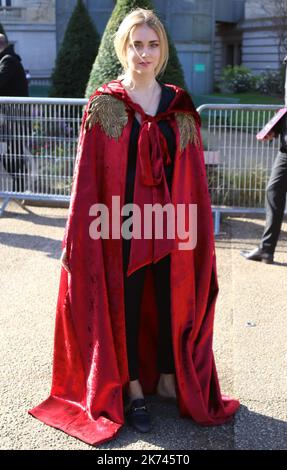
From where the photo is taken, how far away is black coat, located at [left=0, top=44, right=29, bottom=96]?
842 centimetres

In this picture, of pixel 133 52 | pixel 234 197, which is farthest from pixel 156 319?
pixel 234 197

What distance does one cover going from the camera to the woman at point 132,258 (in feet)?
10.6

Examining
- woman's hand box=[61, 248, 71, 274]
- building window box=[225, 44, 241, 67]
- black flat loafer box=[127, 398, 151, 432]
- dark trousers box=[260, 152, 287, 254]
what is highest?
building window box=[225, 44, 241, 67]

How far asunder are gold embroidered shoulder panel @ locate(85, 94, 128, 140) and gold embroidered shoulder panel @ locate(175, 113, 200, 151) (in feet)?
0.89

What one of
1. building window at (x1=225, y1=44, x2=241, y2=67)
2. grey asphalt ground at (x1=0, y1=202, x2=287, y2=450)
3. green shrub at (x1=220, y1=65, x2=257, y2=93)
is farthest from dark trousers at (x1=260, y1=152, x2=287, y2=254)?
building window at (x1=225, y1=44, x2=241, y2=67)

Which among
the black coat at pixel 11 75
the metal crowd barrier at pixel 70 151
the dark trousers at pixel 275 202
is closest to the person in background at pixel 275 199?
the dark trousers at pixel 275 202

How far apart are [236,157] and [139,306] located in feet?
14.1

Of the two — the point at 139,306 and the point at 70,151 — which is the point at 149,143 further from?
the point at 70,151

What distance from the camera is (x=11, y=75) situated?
852cm

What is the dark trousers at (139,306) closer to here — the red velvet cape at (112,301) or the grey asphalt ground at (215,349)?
the red velvet cape at (112,301)

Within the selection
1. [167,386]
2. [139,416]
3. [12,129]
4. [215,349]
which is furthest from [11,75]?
[139,416]

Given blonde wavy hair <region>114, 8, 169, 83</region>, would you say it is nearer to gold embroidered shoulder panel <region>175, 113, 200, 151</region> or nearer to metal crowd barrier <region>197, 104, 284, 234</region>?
gold embroidered shoulder panel <region>175, 113, 200, 151</region>

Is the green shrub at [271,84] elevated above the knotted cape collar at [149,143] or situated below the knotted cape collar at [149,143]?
below

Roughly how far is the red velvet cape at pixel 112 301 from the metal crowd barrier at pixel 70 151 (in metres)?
3.86
